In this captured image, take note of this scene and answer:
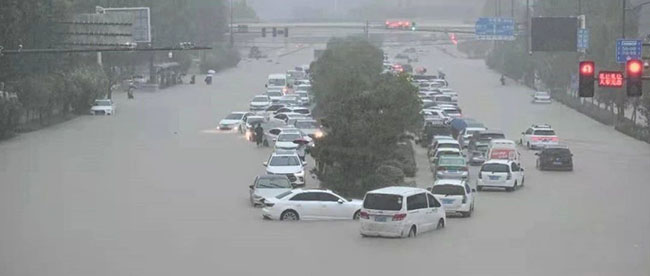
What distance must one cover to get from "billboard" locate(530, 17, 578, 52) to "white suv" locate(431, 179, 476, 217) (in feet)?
124

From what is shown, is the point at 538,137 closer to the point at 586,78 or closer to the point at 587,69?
the point at 586,78

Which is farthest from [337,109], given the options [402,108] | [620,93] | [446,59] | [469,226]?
[446,59]

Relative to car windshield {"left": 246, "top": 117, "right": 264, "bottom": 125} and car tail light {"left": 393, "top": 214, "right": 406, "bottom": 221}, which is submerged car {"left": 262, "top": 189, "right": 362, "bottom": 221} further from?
car windshield {"left": 246, "top": 117, "right": 264, "bottom": 125}

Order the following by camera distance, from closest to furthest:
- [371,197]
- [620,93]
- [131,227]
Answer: [371,197] → [131,227] → [620,93]

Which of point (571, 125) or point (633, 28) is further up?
point (633, 28)

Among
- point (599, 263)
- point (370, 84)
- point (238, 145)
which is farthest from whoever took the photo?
point (238, 145)

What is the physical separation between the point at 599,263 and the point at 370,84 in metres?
21.2

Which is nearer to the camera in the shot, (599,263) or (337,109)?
(599,263)

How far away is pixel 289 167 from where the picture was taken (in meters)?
40.7

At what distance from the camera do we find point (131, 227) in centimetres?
2966

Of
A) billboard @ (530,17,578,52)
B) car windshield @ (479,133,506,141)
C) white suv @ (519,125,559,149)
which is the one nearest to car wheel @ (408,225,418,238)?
car windshield @ (479,133,506,141)

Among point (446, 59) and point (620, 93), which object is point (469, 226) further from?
point (446, 59)

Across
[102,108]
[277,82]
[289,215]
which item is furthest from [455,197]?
[277,82]

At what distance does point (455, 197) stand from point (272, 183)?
5.27 meters
